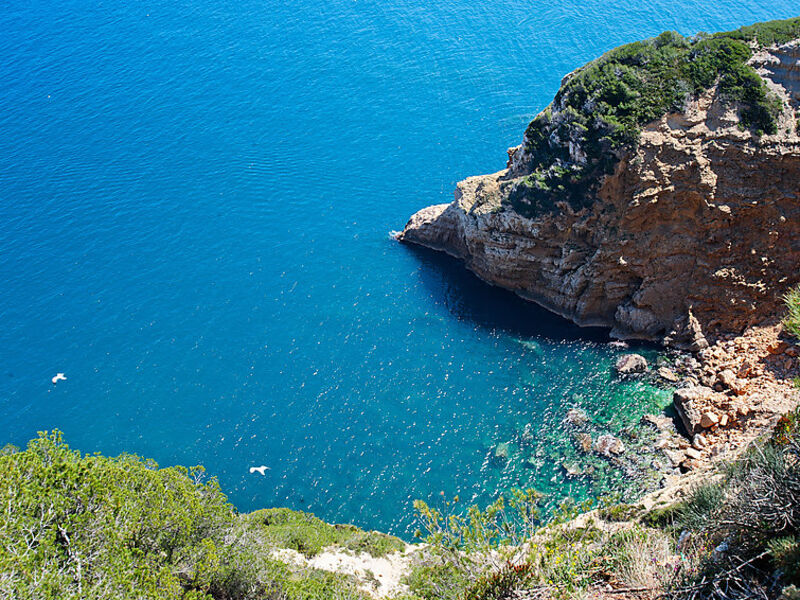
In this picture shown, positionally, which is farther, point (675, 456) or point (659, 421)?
point (659, 421)

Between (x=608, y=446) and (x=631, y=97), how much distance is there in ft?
83.1

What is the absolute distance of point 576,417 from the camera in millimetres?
45156

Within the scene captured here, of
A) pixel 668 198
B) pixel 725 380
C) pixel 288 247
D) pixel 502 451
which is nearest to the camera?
pixel 502 451

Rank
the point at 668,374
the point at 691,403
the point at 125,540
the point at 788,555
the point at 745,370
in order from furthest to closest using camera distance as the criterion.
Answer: the point at 668,374 < the point at 745,370 < the point at 691,403 < the point at 125,540 < the point at 788,555

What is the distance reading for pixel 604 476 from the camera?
41.4 meters

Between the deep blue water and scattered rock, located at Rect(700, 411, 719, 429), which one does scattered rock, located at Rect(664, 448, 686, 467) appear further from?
the deep blue water

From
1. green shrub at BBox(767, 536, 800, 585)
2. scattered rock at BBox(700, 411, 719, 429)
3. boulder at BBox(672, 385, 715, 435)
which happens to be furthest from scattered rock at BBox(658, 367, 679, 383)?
green shrub at BBox(767, 536, 800, 585)

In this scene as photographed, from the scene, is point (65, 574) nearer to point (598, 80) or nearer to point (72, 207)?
point (598, 80)

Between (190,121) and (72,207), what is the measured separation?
17519 millimetres

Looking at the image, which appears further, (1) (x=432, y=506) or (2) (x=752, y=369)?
(2) (x=752, y=369)

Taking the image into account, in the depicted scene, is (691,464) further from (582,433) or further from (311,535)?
(311,535)

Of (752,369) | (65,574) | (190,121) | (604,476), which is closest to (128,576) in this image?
(65,574)

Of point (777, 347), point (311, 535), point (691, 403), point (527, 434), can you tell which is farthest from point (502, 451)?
point (777, 347)

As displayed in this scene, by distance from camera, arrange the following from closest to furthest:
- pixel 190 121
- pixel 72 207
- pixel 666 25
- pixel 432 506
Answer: pixel 432 506 → pixel 72 207 → pixel 190 121 → pixel 666 25
